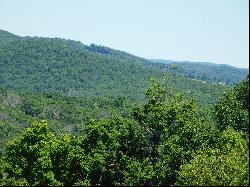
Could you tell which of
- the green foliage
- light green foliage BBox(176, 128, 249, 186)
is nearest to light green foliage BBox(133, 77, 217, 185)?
light green foliage BBox(176, 128, 249, 186)

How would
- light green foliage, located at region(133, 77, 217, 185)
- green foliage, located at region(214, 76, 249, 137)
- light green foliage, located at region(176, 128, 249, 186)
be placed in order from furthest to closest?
green foliage, located at region(214, 76, 249, 137) → light green foliage, located at region(133, 77, 217, 185) → light green foliage, located at region(176, 128, 249, 186)

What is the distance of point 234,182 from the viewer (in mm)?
30359

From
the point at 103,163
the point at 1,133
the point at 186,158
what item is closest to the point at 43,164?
the point at 103,163

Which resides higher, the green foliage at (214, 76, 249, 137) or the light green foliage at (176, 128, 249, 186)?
the green foliage at (214, 76, 249, 137)

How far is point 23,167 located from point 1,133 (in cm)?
9741

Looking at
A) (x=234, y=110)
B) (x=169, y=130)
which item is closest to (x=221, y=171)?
(x=169, y=130)

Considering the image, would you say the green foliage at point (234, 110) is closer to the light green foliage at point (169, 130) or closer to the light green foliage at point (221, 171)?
the light green foliage at point (169, 130)

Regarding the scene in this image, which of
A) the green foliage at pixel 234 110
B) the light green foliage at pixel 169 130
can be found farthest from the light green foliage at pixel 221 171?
the green foliage at pixel 234 110

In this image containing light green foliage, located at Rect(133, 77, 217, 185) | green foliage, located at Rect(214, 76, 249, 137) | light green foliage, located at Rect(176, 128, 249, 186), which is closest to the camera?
light green foliage, located at Rect(176, 128, 249, 186)

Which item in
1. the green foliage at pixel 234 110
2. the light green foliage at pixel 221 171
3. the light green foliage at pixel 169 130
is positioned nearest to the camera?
the light green foliage at pixel 221 171

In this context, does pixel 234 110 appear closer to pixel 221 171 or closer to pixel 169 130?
pixel 169 130

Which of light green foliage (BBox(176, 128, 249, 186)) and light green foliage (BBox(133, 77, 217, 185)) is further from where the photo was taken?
light green foliage (BBox(133, 77, 217, 185))

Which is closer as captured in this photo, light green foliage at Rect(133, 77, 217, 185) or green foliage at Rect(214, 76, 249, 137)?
light green foliage at Rect(133, 77, 217, 185)

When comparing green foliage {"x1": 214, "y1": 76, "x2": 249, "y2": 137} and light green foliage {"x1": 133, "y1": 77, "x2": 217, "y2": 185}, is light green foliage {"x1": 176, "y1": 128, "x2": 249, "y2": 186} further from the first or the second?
green foliage {"x1": 214, "y1": 76, "x2": 249, "y2": 137}
